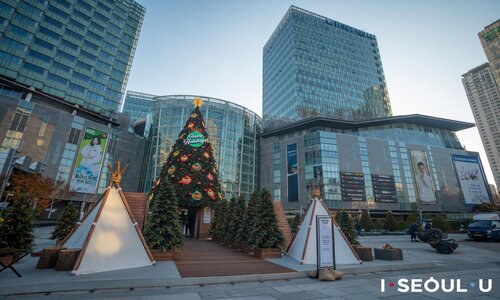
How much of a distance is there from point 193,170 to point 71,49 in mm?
53801

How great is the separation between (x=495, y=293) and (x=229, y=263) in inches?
355

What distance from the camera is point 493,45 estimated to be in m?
121

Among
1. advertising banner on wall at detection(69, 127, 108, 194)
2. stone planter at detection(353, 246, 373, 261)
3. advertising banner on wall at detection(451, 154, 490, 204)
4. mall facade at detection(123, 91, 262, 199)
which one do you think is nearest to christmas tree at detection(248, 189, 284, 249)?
stone planter at detection(353, 246, 373, 261)

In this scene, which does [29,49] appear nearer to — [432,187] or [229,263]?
[229,263]

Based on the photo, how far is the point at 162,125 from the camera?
4872 cm

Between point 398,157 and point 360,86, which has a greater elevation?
point 360,86

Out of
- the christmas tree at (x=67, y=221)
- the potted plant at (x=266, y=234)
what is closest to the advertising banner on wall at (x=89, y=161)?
the christmas tree at (x=67, y=221)

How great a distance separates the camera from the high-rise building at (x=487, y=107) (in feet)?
474

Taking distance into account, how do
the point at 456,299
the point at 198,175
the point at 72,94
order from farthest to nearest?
the point at 72,94
the point at 198,175
the point at 456,299

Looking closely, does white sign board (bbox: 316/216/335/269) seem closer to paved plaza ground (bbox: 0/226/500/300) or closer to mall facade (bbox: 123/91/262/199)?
paved plaza ground (bbox: 0/226/500/300)

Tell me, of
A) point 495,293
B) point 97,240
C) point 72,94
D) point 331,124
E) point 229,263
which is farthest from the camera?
point 331,124

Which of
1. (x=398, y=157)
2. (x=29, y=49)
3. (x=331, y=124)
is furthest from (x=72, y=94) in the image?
(x=398, y=157)

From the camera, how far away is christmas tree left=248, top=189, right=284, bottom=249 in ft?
38.6

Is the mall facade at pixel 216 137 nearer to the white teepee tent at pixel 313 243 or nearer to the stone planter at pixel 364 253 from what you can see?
the white teepee tent at pixel 313 243
